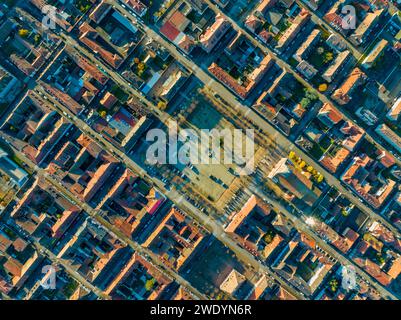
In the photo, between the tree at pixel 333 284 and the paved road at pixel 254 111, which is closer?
the paved road at pixel 254 111

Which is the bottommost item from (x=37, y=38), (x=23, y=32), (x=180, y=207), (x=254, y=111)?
(x=180, y=207)

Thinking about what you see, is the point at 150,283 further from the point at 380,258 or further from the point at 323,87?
the point at 323,87

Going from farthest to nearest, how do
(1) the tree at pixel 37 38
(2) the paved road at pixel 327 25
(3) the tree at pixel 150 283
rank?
(2) the paved road at pixel 327 25 < (3) the tree at pixel 150 283 < (1) the tree at pixel 37 38

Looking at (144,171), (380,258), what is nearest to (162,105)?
(144,171)

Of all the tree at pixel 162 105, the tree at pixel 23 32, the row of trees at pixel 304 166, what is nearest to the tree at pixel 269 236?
the row of trees at pixel 304 166

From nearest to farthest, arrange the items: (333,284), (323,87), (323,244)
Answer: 1. (323,87)
2. (333,284)
3. (323,244)

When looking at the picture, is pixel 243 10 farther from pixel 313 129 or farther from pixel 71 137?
pixel 71 137

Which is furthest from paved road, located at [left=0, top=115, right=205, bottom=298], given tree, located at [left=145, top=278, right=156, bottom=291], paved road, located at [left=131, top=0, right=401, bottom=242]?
paved road, located at [left=131, top=0, right=401, bottom=242]

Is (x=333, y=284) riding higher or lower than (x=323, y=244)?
lower

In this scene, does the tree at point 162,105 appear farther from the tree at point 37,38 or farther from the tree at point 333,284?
the tree at point 333,284

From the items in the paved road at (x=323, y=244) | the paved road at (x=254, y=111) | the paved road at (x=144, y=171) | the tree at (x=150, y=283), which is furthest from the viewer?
the paved road at (x=323, y=244)
